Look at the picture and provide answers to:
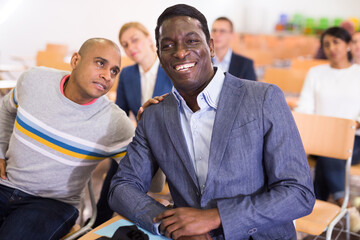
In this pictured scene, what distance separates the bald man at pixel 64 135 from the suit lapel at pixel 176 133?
1.32ft

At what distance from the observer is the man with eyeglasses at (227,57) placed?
3350 millimetres

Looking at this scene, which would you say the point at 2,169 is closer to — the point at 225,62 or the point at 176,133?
the point at 176,133

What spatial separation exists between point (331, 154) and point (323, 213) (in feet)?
1.38

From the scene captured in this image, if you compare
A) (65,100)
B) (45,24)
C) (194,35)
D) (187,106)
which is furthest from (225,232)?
(45,24)

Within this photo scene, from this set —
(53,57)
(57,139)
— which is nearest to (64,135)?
(57,139)

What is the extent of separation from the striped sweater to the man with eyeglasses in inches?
66.5

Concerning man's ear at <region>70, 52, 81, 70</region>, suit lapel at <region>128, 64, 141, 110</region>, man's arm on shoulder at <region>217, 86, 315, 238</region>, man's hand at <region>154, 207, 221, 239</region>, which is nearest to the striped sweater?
man's ear at <region>70, 52, 81, 70</region>

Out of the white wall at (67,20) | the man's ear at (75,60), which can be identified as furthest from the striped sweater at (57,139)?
the white wall at (67,20)

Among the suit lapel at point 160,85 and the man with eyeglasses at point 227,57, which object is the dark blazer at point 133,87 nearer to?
the suit lapel at point 160,85

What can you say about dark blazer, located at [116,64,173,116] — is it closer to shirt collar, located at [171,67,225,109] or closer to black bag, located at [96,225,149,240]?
shirt collar, located at [171,67,225,109]

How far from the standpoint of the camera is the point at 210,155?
4.13 ft

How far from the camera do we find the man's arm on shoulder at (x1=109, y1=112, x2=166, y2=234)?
127 centimetres

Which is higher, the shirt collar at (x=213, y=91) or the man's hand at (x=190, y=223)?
the shirt collar at (x=213, y=91)

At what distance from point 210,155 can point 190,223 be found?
8.8 inches
